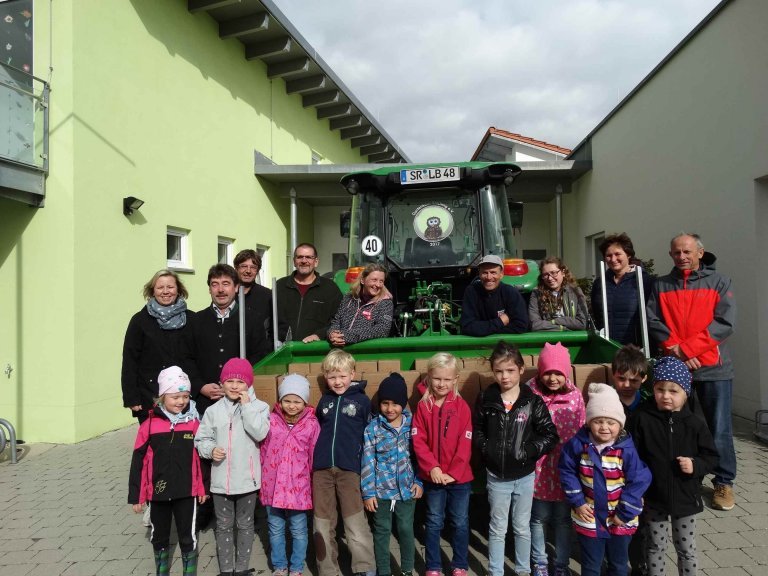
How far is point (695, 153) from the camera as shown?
275 inches

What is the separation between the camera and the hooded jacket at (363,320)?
3.96 m

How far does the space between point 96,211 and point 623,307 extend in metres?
5.58

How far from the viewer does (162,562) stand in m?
3.07

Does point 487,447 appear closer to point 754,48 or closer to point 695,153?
point 754,48

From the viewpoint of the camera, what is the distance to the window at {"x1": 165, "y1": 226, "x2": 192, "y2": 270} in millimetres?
8039

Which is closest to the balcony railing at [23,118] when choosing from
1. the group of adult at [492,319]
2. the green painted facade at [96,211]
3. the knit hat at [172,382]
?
the green painted facade at [96,211]

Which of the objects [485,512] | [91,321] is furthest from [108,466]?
[485,512]

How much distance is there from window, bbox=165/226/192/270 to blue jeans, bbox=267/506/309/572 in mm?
5607

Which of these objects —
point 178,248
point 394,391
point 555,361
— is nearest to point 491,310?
point 555,361

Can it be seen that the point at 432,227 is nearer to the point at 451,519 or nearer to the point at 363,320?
the point at 363,320

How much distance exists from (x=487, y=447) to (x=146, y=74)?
6.93 meters

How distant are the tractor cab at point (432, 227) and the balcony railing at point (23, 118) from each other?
3.32 meters

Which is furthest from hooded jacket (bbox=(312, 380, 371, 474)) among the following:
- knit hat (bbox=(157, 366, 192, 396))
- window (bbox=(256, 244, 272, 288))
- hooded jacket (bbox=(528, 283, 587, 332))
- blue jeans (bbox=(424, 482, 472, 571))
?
window (bbox=(256, 244, 272, 288))

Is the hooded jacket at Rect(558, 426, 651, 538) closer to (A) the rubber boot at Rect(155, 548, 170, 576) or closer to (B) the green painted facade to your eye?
(A) the rubber boot at Rect(155, 548, 170, 576)
